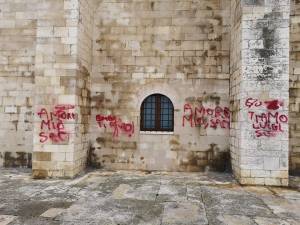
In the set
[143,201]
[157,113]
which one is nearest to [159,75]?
[157,113]

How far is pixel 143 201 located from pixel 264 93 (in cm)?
383

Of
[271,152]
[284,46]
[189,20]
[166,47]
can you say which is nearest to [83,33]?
[166,47]

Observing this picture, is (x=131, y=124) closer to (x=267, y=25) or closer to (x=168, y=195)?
(x=168, y=195)

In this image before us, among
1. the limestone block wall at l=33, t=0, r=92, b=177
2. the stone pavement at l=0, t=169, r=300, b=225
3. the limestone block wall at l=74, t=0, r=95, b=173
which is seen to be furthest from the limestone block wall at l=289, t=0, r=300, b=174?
the limestone block wall at l=33, t=0, r=92, b=177

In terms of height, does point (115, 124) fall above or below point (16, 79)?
below

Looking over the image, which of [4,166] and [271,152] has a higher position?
[271,152]

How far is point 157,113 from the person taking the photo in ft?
28.4

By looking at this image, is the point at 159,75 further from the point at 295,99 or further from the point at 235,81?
the point at 295,99

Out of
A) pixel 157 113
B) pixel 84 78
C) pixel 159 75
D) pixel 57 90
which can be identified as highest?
pixel 159 75

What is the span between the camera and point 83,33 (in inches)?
317

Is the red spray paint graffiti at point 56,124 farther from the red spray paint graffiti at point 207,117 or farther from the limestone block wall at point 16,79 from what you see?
the red spray paint graffiti at point 207,117

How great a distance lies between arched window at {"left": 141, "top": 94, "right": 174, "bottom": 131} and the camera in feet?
28.4

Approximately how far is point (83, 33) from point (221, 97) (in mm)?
4277

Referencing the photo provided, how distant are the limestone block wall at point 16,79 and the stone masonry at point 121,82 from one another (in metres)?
0.03
